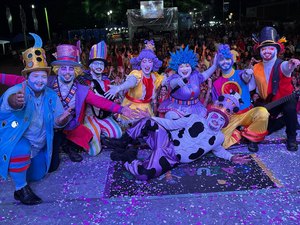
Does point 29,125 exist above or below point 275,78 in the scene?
below

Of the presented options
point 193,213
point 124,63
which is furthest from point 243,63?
point 193,213

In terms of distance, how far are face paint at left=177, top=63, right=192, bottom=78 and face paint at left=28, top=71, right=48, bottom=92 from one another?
5.12 ft

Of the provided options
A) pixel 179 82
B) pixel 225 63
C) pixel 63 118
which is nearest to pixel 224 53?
pixel 225 63

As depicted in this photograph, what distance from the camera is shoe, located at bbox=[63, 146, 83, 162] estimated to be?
3.65 meters

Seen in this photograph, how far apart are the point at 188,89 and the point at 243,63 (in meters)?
4.45

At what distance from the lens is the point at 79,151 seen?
3881 millimetres

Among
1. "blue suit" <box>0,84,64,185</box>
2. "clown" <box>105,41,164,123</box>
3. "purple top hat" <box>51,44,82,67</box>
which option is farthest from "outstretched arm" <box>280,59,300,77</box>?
"blue suit" <box>0,84,64,185</box>

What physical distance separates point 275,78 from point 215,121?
1.01m

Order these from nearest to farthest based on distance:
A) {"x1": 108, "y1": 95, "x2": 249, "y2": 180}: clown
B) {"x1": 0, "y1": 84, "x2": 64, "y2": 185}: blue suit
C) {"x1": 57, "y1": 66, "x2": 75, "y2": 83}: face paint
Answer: {"x1": 0, "y1": 84, "x2": 64, "y2": 185}: blue suit, {"x1": 108, "y1": 95, "x2": 249, "y2": 180}: clown, {"x1": 57, "y1": 66, "x2": 75, "y2": 83}: face paint

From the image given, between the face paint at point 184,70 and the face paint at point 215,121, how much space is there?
0.64m

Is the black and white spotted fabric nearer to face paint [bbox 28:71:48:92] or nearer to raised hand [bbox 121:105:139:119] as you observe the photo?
raised hand [bbox 121:105:139:119]

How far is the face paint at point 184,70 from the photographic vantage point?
3754 mm

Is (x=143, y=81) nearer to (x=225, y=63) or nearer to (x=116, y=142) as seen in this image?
(x=116, y=142)

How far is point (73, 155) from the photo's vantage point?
3.68 metres
